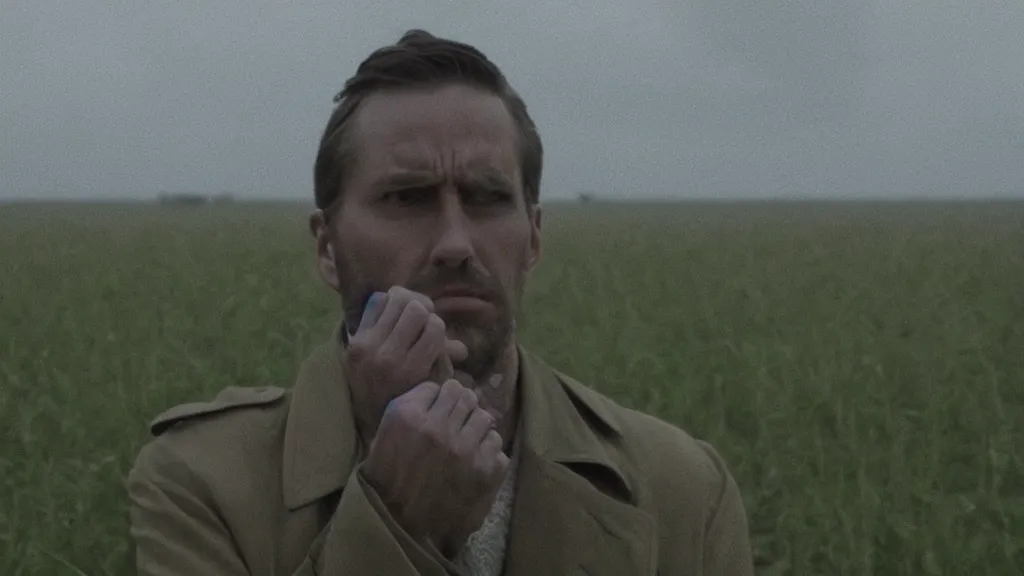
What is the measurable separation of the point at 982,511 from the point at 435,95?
14.8ft

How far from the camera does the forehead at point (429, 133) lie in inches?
81.7

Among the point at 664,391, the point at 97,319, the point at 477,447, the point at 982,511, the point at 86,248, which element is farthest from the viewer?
the point at 86,248

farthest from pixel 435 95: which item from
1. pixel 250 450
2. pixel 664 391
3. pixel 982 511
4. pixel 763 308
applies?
pixel 763 308

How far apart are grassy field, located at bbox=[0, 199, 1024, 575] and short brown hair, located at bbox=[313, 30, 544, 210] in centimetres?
172

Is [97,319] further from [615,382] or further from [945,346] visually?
[945,346]

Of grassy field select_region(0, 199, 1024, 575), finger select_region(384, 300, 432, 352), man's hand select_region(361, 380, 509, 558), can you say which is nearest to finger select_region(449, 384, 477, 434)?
man's hand select_region(361, 380, 509, 558)

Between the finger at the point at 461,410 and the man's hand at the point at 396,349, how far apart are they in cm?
8

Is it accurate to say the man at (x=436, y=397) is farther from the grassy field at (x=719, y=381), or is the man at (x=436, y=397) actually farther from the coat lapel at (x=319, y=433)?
the grassy field at (x=719, y=381)

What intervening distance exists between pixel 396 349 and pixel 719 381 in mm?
6532

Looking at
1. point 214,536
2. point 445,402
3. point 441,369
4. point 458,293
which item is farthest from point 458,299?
point 214,536

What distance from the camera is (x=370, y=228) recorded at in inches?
82.0

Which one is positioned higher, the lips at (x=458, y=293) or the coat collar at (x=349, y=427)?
the lips at (x=458, y=293)

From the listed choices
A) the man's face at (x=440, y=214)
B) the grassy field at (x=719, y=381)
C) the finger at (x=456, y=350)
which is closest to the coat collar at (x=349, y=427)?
the man's face at (x=440, y=214)

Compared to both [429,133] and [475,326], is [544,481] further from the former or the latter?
[429,133]
